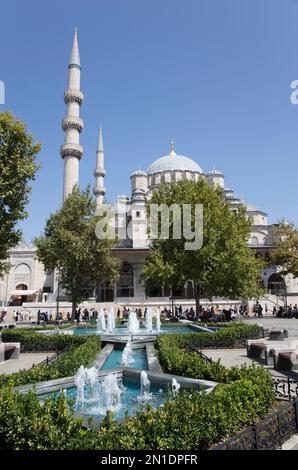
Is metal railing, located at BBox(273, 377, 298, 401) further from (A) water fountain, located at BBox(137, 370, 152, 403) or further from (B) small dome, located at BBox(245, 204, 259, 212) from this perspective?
(B) small dome, located at BBox(245, 204, 259, 212)

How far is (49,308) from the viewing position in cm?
3238

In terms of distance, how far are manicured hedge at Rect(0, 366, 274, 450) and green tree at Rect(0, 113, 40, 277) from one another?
12026 mm

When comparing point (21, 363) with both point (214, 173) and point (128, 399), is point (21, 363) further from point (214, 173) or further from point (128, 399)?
point (214, 173)

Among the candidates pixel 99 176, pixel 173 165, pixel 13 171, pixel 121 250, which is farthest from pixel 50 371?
pixel 173 165

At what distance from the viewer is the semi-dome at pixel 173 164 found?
5428 centimetres

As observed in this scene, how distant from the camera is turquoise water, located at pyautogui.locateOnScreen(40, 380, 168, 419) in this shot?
6.42m

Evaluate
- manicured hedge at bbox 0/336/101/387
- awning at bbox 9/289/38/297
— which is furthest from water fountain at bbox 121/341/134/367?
awning at bbox 9/289/38/297

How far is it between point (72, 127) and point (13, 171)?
23.9 metres

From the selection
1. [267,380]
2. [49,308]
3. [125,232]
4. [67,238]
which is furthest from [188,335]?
[125,232]

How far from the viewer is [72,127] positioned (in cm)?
3750

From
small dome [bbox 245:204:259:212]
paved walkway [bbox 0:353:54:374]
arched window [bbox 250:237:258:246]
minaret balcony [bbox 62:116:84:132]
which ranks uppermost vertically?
minaret balcony [bbox 62:116:84:132]

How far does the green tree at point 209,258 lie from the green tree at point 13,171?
8900 millimetres

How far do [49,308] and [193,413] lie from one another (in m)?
29.9
